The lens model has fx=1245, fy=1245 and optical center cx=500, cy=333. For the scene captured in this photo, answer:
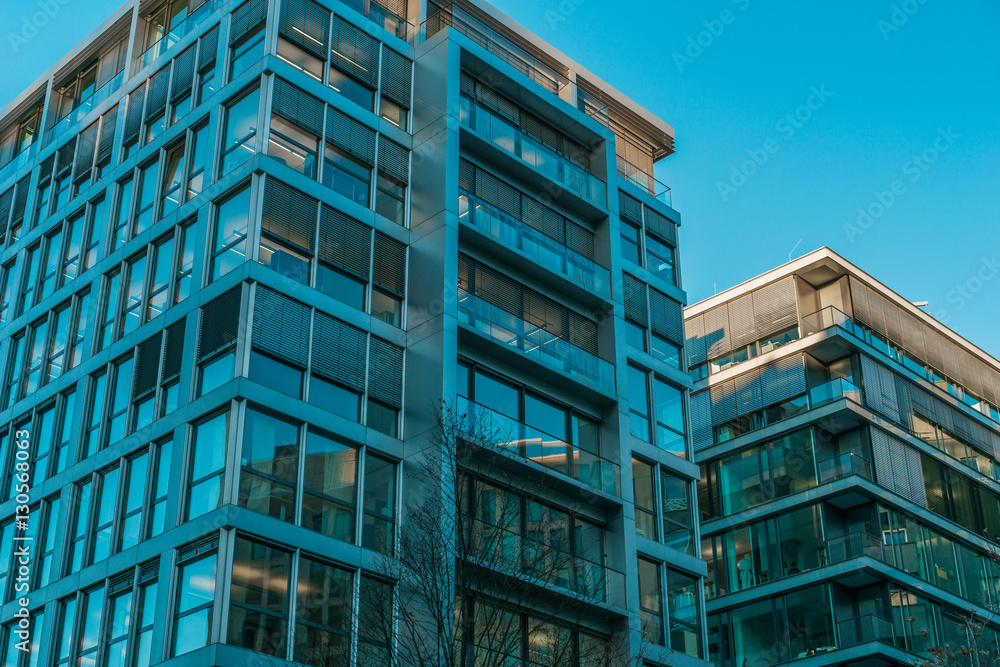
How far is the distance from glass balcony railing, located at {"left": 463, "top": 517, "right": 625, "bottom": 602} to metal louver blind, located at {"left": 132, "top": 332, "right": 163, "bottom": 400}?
9.04 m

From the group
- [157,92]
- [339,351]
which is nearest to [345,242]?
[339,351]

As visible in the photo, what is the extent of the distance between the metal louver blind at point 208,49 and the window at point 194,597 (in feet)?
50.8

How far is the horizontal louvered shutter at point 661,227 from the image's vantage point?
44.2m

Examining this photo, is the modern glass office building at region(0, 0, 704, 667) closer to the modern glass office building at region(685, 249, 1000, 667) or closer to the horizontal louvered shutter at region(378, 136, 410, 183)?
the horizontal louvered shutter at region(378, 136, 410, 183)

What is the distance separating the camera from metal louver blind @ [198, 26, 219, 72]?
3672 centimetres

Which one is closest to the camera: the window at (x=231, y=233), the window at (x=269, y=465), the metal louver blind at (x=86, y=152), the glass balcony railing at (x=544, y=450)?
the window at (x=269, y=465)

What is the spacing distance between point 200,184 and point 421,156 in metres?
6.50

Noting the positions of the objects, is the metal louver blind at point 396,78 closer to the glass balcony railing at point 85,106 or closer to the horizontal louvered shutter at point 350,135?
the horizontal louvered shutter at point 350,135

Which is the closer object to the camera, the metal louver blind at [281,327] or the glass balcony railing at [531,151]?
the metal louver blind at [281,327]

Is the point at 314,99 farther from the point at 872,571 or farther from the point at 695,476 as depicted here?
the point at 872,571

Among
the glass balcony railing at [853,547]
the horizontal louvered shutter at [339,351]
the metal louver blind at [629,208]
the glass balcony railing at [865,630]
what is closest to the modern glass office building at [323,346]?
the horizontal louvered shutter at [339,351]

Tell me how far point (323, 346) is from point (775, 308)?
2544 centimetres

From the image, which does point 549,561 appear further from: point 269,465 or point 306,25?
point 306,25

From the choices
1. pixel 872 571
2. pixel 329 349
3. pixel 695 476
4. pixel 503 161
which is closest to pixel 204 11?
pixel 503 161
